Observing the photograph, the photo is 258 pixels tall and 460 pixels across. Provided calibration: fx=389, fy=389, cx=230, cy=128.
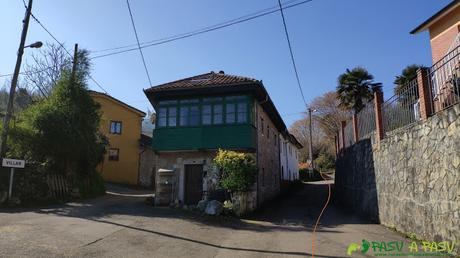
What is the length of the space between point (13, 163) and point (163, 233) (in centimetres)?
897

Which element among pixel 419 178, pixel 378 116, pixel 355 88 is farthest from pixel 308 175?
pixel 419 178

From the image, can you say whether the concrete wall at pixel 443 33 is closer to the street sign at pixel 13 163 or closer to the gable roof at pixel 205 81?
the gable roof at pixel 205 81

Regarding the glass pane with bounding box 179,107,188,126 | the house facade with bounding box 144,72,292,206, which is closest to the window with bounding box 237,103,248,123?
the house facade with bounding box 144,72,292,206

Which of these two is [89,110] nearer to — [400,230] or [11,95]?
[11,95]

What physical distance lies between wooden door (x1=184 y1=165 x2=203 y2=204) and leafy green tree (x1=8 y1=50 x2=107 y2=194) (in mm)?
5916

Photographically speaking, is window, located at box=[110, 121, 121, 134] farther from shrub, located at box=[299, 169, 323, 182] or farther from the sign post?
shrub, located at box=[299, 169, 323, 182]

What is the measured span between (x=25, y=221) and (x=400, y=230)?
38.9ft

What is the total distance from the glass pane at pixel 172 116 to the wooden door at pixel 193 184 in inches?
90.0

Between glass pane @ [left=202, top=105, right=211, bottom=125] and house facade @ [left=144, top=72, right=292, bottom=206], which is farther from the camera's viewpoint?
glass pane @ [left=202, top=105, right=211, bottom=125]

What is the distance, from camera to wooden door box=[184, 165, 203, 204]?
62.2 feet

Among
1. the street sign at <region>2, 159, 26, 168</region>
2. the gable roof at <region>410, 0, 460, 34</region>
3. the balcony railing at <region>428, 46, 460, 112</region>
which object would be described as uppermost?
the gable roof at <region>410, 0, 460, 34</region>

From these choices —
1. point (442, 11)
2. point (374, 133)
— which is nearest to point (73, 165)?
point (374, 133)

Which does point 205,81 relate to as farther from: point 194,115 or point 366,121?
point 366,121

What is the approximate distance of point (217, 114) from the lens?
18828mm
